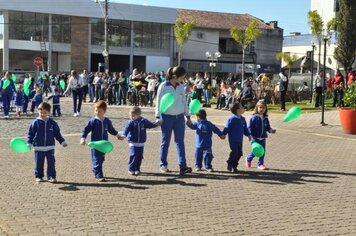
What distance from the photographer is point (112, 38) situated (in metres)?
57.6

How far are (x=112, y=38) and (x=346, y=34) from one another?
34571 mm

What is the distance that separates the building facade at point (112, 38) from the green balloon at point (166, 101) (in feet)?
135

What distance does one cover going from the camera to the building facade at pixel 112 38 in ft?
171

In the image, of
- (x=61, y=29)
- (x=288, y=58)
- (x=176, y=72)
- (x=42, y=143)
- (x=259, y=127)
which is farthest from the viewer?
(x=288, y=58)

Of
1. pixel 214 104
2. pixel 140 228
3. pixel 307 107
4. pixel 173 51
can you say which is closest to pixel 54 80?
pixel 214 104

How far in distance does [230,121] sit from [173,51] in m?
52.4

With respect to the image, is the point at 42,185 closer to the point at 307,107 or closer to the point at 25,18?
the point at 307,107

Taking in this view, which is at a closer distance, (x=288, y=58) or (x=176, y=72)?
(x=176, y=72)

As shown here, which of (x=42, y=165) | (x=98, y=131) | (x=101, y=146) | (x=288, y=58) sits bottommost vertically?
(x=42, y=165)

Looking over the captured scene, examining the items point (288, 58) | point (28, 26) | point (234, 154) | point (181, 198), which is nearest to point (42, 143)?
point (181, 198)

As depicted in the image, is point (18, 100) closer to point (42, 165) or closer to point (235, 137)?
point (42, 165)

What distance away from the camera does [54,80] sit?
124ft

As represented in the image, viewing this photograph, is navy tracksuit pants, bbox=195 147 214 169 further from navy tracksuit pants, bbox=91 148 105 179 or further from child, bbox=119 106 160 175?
navy tracksuit pants, bbox=91 148 105 179

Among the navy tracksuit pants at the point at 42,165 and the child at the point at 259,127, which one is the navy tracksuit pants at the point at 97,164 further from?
the child at the point at 259,127
